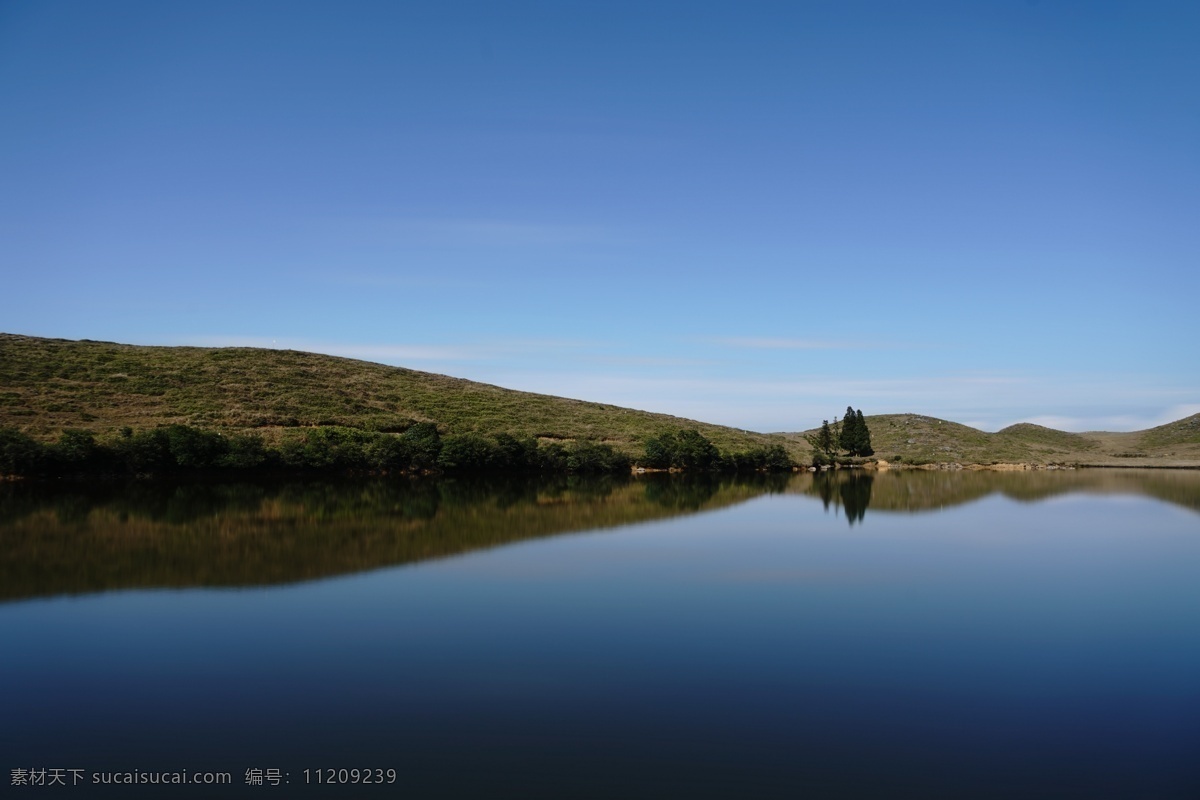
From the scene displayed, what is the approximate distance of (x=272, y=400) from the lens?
68.9 meters

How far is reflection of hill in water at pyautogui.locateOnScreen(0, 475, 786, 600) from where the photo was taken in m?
20.1

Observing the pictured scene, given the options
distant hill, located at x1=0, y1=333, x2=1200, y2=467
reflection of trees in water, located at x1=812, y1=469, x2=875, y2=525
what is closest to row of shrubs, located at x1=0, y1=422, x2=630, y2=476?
distant hill, located at x1=0, y1=333, x2=1200, y2=467

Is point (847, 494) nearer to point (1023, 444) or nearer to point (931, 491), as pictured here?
point (931, 491)

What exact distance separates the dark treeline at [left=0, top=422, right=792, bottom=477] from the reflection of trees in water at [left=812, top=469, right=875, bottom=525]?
43.1ft

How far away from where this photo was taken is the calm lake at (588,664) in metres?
8.93

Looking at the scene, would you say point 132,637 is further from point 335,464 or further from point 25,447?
point 335,464

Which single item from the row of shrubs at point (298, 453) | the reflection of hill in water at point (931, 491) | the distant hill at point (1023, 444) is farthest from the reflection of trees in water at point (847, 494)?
the distant hill at point (1023, 444)

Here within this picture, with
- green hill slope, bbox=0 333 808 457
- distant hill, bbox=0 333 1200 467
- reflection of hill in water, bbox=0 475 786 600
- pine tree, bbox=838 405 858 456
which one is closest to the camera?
reflection of hill in water, bbox=0 475 786 600

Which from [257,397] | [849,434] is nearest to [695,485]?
[257,397]

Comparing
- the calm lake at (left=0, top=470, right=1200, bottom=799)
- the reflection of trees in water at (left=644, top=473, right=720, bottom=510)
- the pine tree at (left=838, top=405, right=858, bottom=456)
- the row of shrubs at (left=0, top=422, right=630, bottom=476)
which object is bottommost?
the calm lake at (left=0, top=470, right=1200, bottom=799)

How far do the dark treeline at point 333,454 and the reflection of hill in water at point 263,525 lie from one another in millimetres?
3343

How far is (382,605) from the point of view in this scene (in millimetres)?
16875

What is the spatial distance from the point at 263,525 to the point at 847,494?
35.7 meters

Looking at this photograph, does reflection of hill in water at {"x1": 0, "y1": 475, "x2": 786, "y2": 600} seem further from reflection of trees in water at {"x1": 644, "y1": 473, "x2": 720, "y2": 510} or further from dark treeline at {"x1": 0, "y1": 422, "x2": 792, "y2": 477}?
dark treeline at {"x1": 0, "y1": 422, "x2": 792, "y2": 477}
